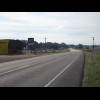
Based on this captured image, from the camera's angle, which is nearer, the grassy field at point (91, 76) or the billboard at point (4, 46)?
the grassy field at point (91, 76)

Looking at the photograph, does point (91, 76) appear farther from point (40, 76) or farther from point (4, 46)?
point (4, 46)

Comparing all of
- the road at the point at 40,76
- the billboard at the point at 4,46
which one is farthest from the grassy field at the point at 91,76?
the billboard at the point at 4,46

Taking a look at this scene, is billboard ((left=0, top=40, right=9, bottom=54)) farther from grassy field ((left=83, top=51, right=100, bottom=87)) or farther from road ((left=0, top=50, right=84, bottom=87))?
grassy field ((left=83, top=51, right=100, bottom=87))

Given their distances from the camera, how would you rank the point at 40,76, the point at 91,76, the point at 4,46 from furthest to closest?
the point at 4,46, the point at 91,76, the point at 40,76

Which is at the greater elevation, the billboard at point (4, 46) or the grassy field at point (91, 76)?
the billboard at point (4, 46)

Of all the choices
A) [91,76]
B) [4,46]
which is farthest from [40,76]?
[4,46]

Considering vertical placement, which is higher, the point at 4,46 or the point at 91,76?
the point at 4,46

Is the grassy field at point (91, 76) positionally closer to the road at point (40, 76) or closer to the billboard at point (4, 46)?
the road at point (40, 76)
